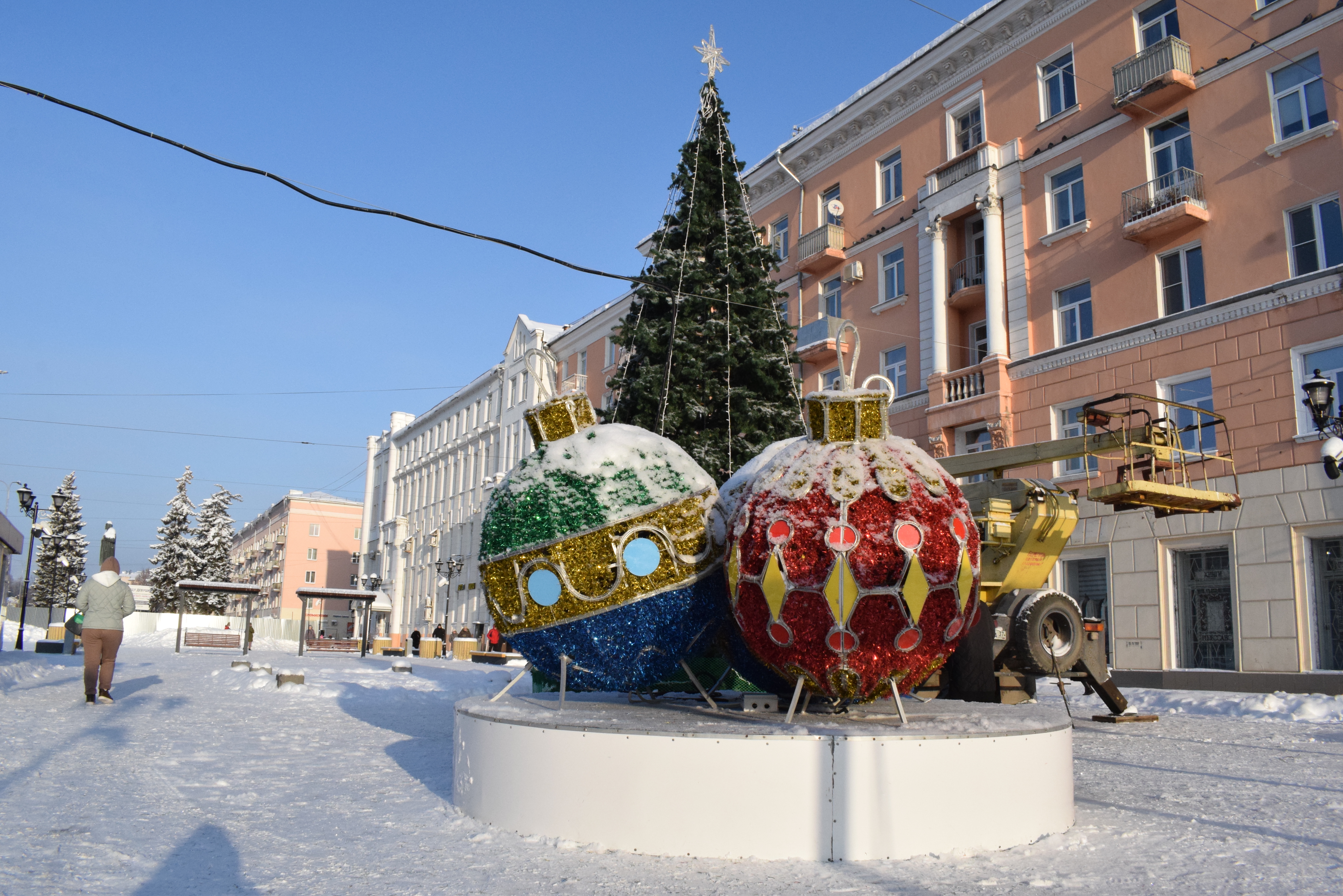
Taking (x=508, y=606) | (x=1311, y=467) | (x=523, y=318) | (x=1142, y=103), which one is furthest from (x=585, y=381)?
(x=508, y=606)

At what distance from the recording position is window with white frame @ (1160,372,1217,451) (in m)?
19.1

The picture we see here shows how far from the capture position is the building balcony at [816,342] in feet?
86.2

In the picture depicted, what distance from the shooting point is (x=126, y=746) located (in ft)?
27.6

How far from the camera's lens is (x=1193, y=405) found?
19.0m

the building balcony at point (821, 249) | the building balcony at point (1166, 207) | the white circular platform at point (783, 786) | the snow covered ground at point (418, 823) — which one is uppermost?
the building balcony at point (821, 249)

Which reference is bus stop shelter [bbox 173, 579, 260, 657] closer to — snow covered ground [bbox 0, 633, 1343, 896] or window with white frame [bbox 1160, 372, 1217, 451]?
snow covered ground [bbox 0, 633, 1343, 896]

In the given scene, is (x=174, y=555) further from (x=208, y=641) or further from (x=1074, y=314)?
(x=1074, y=314)

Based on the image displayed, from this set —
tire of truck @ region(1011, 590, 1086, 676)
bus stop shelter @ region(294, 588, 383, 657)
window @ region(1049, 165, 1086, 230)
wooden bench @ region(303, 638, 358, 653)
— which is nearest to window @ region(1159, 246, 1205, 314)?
window @ region(1049, 165, 1086, 230)

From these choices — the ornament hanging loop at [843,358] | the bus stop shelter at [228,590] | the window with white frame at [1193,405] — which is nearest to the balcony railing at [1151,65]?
the window with white frame at [1193,405]

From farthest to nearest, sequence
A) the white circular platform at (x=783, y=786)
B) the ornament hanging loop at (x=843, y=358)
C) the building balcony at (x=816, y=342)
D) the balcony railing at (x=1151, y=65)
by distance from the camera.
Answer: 1. the building balcony at (x=816, y=342)
2. the balcony railing at (x=1151, y=65)
3. the ornament hanging loop at (x=843, y=358)
4. the white circular platform at (x=783, y=786)

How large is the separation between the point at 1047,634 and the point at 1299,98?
1286cm

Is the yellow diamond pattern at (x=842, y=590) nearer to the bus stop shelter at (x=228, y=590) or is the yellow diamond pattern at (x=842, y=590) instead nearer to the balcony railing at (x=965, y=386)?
the balcony railing at (x=965, y=386)

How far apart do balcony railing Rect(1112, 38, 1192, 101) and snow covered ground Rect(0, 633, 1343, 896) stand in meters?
14.0

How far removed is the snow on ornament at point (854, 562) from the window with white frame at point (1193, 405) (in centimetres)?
1552
